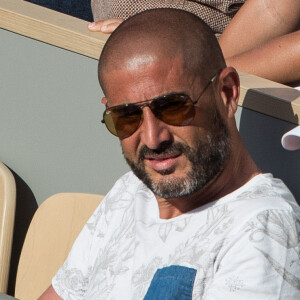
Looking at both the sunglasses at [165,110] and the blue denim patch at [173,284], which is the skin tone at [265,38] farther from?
the blue denim patch at [173,284]

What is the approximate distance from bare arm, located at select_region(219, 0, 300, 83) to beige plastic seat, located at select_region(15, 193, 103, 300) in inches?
21.4

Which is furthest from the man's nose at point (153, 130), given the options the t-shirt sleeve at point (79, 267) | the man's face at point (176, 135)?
the t-shirt sleeve at point (79, 267)

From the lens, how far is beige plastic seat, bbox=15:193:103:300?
2312mm

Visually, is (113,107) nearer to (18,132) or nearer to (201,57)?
(201,57)

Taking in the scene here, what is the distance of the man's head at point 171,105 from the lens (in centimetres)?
171

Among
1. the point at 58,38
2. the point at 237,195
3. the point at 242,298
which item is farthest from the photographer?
the point at 58,38

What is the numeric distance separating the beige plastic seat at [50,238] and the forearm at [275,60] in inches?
20.8

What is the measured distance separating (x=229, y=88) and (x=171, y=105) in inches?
6.4

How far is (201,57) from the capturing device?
1.75 m

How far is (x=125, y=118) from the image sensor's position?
5.72ft

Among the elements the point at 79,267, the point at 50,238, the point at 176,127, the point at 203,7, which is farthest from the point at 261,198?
the point at 203,7

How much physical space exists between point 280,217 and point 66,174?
3.65ft

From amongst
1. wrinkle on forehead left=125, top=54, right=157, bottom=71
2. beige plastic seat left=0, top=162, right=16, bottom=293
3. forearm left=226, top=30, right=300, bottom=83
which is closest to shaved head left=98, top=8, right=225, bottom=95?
wrinkle on forehead left=125, top=54, right=157, bottom=71

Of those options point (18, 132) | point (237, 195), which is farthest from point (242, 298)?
point (18, 132)
